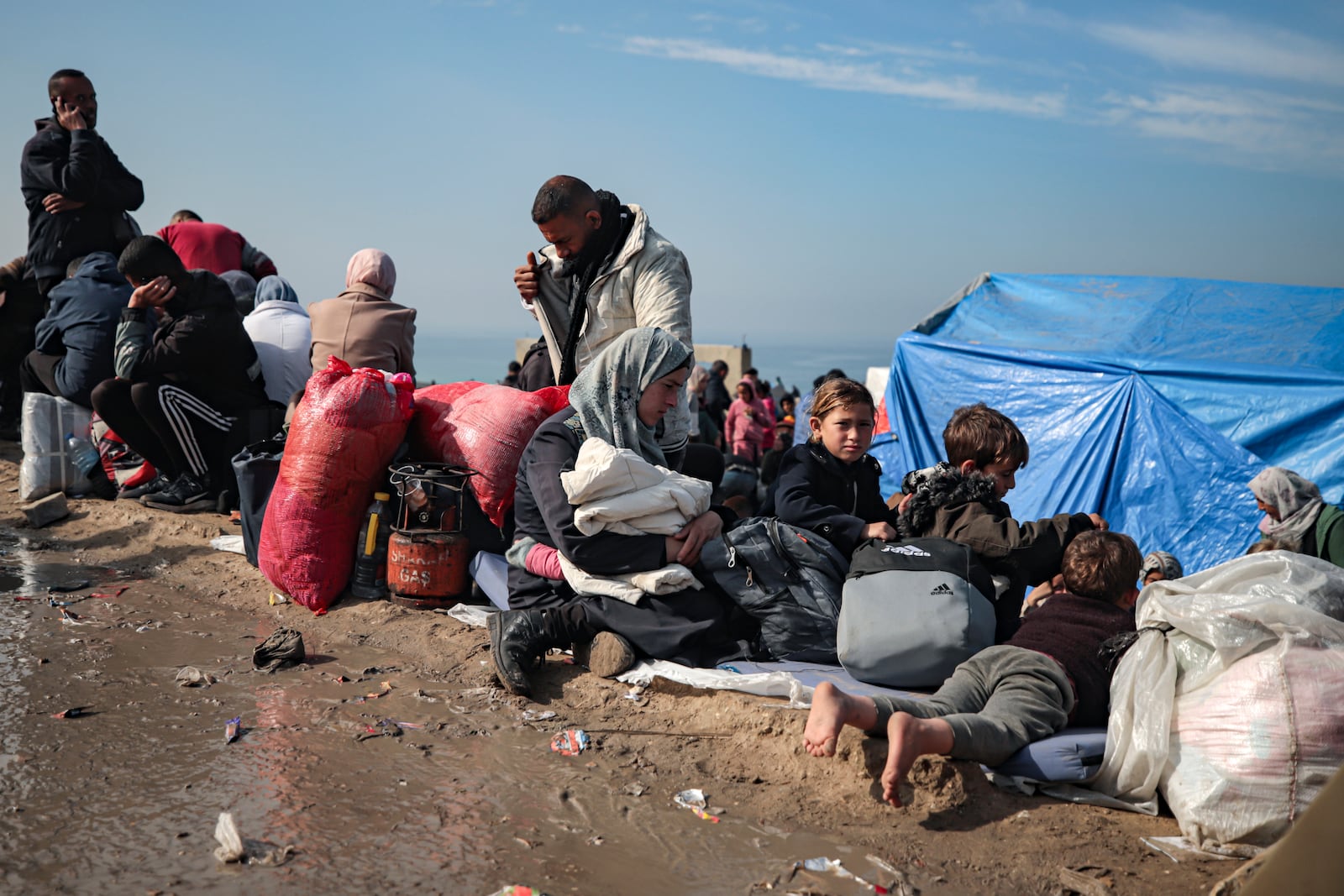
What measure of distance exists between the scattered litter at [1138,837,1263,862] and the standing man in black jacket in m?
7.69

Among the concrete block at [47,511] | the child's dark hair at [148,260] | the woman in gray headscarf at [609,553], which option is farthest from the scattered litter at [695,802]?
the concrete block at [47,511]

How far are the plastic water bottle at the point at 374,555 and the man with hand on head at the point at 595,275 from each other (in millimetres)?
1131

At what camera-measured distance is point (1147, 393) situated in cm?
636

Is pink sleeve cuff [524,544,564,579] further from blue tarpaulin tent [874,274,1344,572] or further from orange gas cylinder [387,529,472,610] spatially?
blue tarpaulin tent [874,274,1344,572]

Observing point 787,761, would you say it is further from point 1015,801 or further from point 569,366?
point 569,366

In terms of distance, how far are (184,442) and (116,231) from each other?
2.48 metres

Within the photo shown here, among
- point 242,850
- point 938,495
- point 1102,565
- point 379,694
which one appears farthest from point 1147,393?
point 242,850

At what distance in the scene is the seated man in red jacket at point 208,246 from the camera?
A: 8266 millimetres

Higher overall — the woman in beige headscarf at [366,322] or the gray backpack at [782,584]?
the woman in beige headscarf at [366,322]

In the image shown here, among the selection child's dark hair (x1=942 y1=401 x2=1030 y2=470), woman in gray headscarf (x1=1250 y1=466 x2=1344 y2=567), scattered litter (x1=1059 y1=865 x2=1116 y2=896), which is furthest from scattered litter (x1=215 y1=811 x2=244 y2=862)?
woman in gray headscarf (x1=1250 y1=466 x2=1344 y2=567)

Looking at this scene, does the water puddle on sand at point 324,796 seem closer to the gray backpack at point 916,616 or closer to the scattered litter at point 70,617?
the scattered litter at point 70,617

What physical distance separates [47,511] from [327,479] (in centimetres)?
296

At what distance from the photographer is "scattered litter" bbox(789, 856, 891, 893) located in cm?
234

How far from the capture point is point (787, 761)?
292cm
